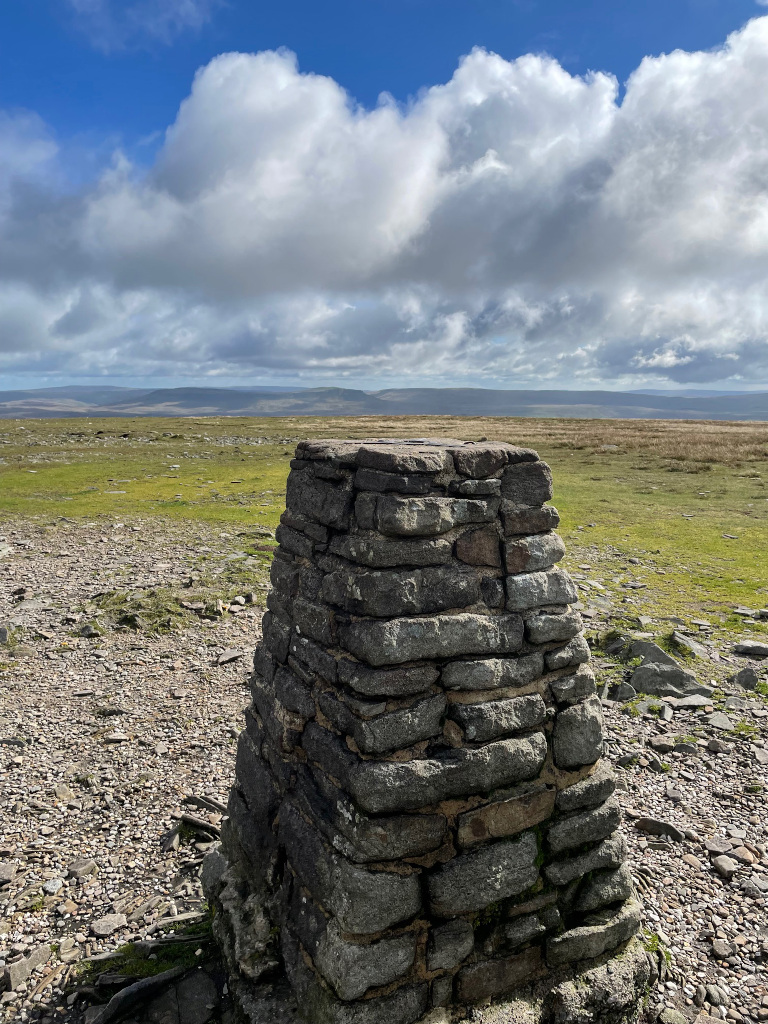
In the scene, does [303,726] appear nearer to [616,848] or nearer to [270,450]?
[616,848]

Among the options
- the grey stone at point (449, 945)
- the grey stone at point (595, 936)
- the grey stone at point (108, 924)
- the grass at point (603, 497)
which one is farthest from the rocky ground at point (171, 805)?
the grass at point (603, 497)

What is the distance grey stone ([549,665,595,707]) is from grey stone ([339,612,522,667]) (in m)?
0.57

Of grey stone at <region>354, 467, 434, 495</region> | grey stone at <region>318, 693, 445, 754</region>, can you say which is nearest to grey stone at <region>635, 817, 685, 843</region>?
grey stone at <region>318, 693, 445, 754</region>

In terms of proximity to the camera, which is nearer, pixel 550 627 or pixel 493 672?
pixel 493 672

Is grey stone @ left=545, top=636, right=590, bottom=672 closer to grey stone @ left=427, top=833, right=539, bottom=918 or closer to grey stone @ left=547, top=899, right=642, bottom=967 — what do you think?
grey stone @ left=427, top=833, right=539, bottom=918

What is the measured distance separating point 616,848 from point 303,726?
2855 millimetres

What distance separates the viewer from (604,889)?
5.24 m

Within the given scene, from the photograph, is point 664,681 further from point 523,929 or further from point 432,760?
point 432,760

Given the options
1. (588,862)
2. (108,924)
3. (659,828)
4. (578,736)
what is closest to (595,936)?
(588,862)

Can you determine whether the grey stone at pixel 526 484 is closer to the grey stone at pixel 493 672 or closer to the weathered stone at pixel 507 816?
the grey stone at pixel 493 672

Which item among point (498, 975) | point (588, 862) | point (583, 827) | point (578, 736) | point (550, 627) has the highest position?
point (550, 627)

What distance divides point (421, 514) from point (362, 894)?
2.71m

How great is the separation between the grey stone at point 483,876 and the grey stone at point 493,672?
3.99 ft

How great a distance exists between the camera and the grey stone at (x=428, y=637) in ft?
14.9
